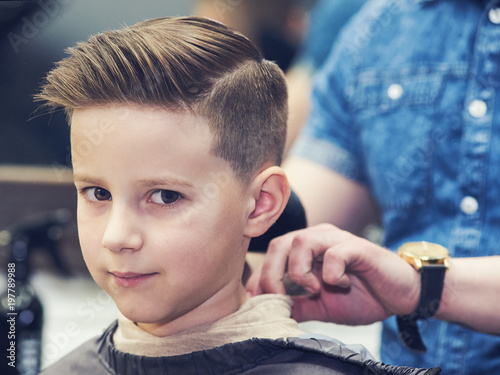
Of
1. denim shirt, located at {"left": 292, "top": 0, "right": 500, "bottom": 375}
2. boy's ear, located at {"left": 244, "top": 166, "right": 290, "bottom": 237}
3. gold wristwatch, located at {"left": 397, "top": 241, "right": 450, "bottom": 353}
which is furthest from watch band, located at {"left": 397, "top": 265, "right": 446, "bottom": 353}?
boy's ear, located at {"left": 244, "top": 166, "right": 290, "bottom": 237}

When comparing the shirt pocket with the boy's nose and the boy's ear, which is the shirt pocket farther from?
the boy's nose

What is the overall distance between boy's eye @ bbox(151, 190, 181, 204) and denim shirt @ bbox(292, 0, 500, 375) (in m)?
0.43

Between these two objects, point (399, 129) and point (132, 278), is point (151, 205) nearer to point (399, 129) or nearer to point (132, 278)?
point (132, 278)

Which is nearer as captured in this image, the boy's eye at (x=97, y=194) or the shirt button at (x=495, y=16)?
the boy's eye at (x=97, y=194)

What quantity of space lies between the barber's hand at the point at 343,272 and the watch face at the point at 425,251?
2 centimetres

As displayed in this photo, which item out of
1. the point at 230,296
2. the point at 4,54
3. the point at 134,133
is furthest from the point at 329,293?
the point at 4,54

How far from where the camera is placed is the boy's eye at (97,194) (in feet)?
2.27

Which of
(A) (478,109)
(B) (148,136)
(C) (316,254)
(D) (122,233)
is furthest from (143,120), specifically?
(A) (478,109)

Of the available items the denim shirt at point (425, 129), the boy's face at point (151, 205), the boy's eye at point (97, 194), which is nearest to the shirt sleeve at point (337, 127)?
the denim shirt at point (425, 129)

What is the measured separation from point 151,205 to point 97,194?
0.08m

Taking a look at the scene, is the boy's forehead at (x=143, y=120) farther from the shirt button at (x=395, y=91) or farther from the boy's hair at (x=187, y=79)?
the shirt button at (x=395, y=91)

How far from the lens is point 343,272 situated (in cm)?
78

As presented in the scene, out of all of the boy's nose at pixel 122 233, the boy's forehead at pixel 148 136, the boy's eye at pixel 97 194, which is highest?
the boy's forehead at pixel 148 136

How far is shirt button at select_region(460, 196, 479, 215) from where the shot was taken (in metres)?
0.88
